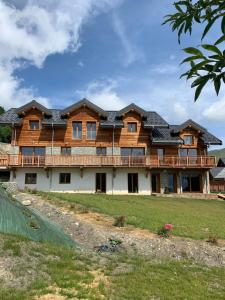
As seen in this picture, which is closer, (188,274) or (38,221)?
(188,274)

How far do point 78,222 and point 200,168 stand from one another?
2206cm

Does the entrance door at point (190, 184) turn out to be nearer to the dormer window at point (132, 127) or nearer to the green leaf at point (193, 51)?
the dormer window at point (132, 127)

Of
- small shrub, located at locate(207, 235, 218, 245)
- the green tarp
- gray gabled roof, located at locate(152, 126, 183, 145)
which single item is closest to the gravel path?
small shrub, located at locate(207, 235, 218, 245)

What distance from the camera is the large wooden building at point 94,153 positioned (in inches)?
1296

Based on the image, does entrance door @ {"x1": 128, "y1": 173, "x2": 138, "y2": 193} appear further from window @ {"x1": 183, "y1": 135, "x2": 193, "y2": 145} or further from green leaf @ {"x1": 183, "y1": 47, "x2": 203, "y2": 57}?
green leaf @ {"x1": 183, "y1": 47, "x2": 203, "y2": 57}

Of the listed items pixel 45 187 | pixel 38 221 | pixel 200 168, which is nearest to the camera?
pixel 38 221

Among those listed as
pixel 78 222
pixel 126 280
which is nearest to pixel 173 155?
pixel 78 222

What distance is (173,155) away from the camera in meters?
35.8

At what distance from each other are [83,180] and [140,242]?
20410 millimetres

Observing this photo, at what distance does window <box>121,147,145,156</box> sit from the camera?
34.7m

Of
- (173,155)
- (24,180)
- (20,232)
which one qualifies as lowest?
(20,232)

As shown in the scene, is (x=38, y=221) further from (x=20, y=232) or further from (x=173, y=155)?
(x=173, y=155)

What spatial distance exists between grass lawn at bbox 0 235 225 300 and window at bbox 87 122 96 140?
77.9 ft

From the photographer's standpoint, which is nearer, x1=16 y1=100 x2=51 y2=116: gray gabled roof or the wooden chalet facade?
x1=16 y1=100 x2=51 y2=116: gray gabled roof
